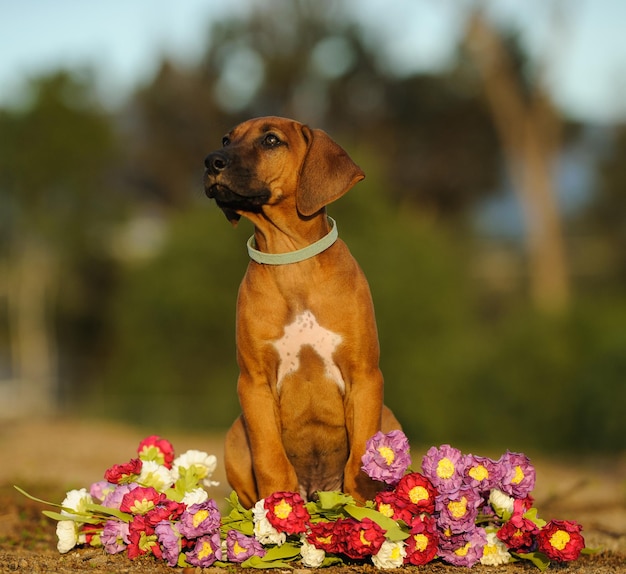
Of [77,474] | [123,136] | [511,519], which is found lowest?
[511,519]

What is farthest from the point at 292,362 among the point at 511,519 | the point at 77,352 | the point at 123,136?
the point at 123,136

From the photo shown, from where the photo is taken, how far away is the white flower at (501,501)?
491 cm

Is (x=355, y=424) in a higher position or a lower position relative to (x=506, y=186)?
lower

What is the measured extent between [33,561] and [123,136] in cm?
2992

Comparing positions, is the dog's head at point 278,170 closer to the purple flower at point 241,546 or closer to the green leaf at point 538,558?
the purple flower at point 241,546

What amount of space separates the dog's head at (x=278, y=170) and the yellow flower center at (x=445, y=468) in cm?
144

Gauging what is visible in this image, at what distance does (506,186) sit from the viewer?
3975 cm

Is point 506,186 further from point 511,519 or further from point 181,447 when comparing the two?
point 511,519

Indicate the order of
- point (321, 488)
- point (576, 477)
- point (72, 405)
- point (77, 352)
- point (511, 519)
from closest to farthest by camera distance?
point (511, 519)
point (321, 488)
point (576, 477)
point (72, 405)
point (77, 352)

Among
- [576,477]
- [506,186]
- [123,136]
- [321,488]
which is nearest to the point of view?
[321,488]

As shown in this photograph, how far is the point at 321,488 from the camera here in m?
5.64

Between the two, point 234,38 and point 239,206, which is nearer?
point 239,206

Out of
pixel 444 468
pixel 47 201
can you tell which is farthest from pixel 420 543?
pixel 47 201

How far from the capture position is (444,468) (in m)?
4.82
